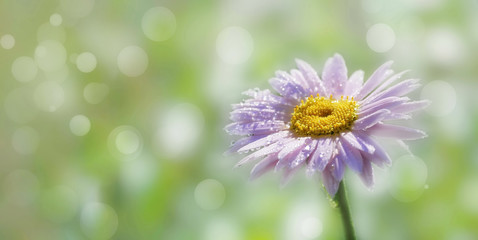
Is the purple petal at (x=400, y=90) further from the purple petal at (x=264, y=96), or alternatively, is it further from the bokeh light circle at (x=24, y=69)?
the bokeh light circle at (x=24, y=69)

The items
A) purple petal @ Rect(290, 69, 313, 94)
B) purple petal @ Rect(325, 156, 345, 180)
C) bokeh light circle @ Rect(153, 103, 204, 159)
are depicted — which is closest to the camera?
purple petal @ Rect(325, 156, 345, 180)

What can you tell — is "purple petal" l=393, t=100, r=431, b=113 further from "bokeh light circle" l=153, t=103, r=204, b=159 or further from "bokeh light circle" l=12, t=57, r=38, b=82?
"bokeh light circle" l=12, t=57, r=38, b=82

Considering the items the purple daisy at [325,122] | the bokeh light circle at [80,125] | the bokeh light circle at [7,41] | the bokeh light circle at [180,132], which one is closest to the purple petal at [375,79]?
the purple daisy at [325,122]

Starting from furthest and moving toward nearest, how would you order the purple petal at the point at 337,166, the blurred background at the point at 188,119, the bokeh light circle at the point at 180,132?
1. the bokeh light circle at the point at 180,132
2. the blurred background at the point at 188,119
3. the purple petal at the point at 337,166

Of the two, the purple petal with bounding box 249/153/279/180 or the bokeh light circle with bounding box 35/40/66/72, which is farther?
the bokeh light circle with bounding box 35/40/66/72

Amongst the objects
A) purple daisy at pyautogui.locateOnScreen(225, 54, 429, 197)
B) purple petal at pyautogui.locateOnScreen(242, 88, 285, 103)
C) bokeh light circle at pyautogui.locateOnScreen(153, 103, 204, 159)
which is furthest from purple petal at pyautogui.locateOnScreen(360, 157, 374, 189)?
bokeh light circle at pyautogui.locateOnScreen(153, 103, 204, 159)

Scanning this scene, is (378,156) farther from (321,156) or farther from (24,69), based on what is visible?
(24,69)

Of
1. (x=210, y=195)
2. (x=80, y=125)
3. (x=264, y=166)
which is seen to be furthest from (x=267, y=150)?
(x=80, y=125)

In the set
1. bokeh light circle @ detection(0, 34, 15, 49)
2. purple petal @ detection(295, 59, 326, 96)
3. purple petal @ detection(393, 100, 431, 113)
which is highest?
bokeh light circle @ detection(0, 34, 15, 49)
